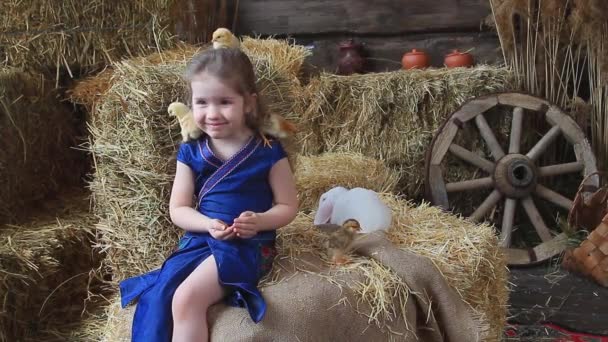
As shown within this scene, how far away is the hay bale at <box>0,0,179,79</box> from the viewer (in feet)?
9.30

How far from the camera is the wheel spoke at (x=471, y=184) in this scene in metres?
3.59

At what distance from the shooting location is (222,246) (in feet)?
5.54

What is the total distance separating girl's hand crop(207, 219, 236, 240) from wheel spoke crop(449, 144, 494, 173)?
219 cm

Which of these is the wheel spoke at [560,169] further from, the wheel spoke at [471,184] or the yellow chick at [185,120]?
the yellow chick at [185,120]

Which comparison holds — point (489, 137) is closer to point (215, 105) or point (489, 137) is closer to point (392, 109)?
point (392, 109)

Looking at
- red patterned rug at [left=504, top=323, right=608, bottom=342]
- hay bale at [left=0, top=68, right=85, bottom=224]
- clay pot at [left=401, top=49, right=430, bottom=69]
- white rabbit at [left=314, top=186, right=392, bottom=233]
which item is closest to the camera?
white rabbit at [left=314, top=186, right=392, bottom=233]

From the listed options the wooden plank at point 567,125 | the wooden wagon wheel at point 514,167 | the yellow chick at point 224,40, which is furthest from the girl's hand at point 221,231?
the wooden plank at point 567,125

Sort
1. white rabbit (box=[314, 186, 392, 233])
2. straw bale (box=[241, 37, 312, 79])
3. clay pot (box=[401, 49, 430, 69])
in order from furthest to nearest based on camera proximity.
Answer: clay pot (box=[401, 49, 430, 69]) → straw bale (box=[241, 37, 312, 79]) → white rabbit (box=[314, 186, 392, 233])

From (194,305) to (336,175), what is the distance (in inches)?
54.9

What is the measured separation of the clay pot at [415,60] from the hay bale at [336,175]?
932 mm

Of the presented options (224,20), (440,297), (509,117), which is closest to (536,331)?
(440,297)

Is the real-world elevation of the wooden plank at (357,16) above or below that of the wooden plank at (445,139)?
above

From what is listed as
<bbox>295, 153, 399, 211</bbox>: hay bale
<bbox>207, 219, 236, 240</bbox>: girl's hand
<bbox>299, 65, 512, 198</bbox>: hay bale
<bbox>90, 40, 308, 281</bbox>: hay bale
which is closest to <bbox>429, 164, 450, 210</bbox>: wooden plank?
<bbox>299, 65, 512, 198</bbox>: hay bale

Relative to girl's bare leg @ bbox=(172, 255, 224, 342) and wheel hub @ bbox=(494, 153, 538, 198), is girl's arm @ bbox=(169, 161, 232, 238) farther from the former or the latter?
wheel hub @ bbox=(494, 153, 538, 198)
